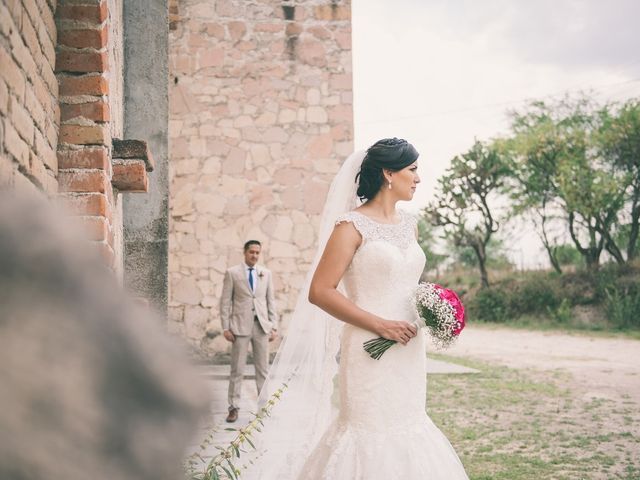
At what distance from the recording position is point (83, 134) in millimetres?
3244

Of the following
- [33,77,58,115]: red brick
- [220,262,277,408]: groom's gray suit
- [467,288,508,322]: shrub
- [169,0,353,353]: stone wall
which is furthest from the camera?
[467,288,508,322]: shrub

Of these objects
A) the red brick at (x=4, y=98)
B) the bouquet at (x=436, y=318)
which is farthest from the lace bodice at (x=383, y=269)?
the red brick at (x=4, y=98)

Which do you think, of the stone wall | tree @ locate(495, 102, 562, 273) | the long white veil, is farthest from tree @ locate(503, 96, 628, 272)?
the long white veil

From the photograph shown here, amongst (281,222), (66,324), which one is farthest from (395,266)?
(281,222)

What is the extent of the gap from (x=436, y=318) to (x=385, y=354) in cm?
33

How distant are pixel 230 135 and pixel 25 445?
12016mm

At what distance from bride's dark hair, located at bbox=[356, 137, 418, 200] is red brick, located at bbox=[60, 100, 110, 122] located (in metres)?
1.32

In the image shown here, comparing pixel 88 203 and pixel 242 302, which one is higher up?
pixel 88 203

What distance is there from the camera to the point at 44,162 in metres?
2.91

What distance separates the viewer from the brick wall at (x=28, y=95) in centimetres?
224

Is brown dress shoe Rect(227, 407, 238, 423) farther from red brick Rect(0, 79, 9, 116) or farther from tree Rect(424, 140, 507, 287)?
tree Rect(424, 140, 507, 287)

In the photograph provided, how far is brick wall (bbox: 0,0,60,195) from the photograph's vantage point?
224cm

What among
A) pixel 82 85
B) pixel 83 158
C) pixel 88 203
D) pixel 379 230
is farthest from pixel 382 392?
pixel 82 85

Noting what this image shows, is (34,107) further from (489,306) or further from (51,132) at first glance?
(489,306)
